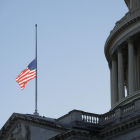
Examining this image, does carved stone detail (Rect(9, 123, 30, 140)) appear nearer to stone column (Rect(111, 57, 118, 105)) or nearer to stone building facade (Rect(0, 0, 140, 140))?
stone building facade (Rect(0, 0, 140, 140))

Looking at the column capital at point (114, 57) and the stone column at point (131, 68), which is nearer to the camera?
the stone column at point (131, 68)

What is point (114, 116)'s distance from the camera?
35.7m

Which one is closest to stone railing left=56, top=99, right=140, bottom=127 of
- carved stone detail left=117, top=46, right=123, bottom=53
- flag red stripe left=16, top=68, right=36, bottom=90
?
flag red stripe left=16, top=68, right=36, bottom=90

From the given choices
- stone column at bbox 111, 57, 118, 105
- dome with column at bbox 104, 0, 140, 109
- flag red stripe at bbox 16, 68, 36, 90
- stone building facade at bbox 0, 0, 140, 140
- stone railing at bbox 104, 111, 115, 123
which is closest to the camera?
stone building facade at bbox 0, 0, 140, 140

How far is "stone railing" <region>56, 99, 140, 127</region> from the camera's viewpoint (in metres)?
34.3

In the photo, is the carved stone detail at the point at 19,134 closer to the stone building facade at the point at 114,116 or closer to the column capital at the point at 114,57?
the stone building facade at the point at 114,116

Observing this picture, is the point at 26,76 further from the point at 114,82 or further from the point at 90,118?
the point at 90,118

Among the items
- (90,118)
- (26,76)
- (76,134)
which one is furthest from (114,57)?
(76,134)

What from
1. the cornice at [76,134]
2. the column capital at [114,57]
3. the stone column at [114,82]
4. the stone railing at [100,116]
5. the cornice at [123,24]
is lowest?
the cornice at [76,134]

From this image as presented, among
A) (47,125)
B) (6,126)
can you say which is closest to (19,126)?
(6,126)

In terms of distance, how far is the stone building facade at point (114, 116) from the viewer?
3412 centimetres

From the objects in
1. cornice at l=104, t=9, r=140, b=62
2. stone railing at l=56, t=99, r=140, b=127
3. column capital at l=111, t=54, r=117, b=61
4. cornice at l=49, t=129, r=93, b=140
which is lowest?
cornice at l=49, t=129, r=93, b=140

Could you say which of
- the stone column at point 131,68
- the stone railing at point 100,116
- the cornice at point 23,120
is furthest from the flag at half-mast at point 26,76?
the stone railing at point 100,116

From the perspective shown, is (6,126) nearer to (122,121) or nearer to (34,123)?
(34,123)
